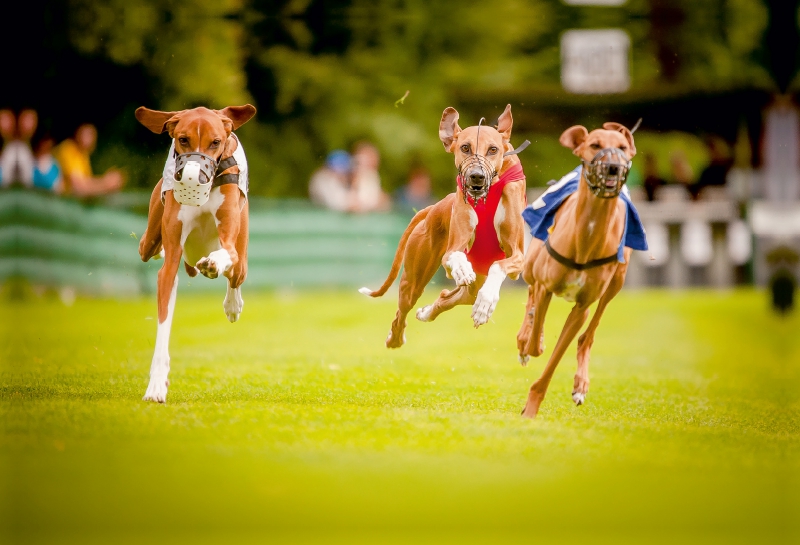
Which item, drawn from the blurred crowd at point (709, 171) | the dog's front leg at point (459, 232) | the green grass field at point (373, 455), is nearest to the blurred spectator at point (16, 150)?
the green grass field at point (373, 455)

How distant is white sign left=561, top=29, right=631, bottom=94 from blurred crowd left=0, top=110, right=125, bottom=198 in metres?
6.33

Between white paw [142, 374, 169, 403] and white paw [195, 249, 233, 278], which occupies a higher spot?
white paw [195, 249, 233, 278]

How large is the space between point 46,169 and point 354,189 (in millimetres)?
4330

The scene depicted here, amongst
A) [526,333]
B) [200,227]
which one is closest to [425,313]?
[526,333]

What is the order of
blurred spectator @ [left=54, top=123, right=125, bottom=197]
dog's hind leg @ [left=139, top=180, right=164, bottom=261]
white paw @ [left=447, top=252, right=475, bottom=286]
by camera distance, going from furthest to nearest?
blurred spectator @ [left=54, top=123, right=125, bottom=197]
dog's hind leg @ [left=139, top=180, right=164, bottom=261]
white paw @ [left=447, top=252, right=475, bottom=286]

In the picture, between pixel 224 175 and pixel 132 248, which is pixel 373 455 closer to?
pixel 224 175

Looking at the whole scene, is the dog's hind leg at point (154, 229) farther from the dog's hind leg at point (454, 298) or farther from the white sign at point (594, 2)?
the white sign at point (594, 2)

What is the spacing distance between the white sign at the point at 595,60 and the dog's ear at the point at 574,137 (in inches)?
343

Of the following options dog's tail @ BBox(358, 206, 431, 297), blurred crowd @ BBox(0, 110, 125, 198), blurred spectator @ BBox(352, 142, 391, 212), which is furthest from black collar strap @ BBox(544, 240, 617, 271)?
blurred spectator @ BBox(352, 142, 391, 212)

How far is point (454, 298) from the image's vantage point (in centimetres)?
722

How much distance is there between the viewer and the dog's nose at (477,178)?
20.8 ft

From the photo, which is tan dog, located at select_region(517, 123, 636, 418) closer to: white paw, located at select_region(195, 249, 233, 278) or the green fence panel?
white paw, located at select_region(195, 249, 233, 278)

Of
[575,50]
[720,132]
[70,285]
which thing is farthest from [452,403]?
[720,132]

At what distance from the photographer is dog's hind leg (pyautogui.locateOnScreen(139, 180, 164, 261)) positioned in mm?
6875
